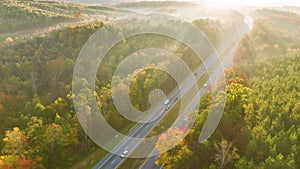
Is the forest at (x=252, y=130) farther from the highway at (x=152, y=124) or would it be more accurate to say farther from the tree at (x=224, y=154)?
the highway at (x=152, y=124)

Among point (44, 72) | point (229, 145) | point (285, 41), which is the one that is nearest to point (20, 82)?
point (44, 72)

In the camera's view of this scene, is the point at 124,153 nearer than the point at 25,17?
Yes

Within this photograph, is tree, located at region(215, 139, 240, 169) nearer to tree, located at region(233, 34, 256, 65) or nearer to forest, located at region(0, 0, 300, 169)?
forest, located at region(0, 0, 300, 169)

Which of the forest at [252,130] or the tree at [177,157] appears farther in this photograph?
the tree at [177,157]

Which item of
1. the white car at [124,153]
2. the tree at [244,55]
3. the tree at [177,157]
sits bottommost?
the white car at [124,153]

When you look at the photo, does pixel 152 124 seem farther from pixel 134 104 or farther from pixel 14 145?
pixel 14 145

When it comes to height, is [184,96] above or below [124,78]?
below

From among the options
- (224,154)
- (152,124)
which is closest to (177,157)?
(224,154)

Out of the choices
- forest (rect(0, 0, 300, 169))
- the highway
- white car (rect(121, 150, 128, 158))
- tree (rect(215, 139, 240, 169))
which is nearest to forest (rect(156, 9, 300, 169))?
tree (rect(215, 139, 240, 169))

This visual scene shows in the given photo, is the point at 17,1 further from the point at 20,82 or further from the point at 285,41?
the point at 285,41

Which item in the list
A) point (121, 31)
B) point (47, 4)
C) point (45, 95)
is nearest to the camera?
point (45, 95)

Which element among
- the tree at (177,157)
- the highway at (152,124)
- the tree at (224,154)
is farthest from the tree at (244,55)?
the tree at (177,157)
